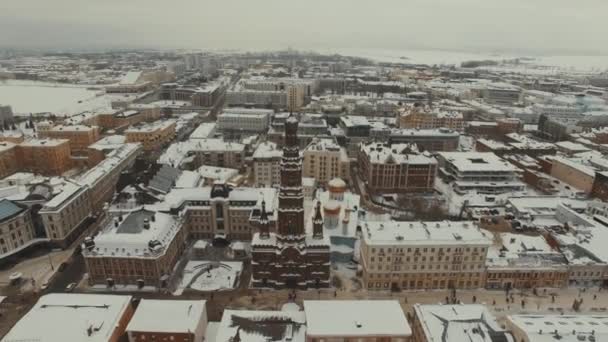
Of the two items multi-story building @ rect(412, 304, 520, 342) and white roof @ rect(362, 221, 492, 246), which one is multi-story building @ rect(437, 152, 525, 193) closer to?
white roof @ rect(362, 221, 492, 246)

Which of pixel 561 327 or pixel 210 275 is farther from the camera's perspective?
pixel 210 275

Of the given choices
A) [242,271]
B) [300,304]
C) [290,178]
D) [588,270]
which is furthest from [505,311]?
[242,271]

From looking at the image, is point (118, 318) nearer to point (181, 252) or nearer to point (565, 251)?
point (181, 252)

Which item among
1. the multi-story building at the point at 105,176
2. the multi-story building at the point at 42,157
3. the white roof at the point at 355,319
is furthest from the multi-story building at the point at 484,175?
the multi-story building at the point at 42,157

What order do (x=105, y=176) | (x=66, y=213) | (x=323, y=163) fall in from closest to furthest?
(x=66, y=213) < (x=105, y=176) < (x=323, y=163)

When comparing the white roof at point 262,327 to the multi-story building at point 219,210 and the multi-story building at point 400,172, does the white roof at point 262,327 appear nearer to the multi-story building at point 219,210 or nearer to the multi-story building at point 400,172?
the multi-story building at point 219,210

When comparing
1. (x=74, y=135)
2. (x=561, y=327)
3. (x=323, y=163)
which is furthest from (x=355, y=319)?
(x=74, y=135)

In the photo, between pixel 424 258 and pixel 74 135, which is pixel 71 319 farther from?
pixel 74 135
